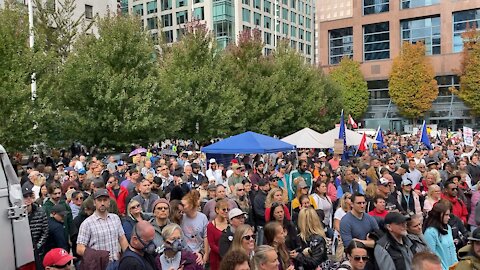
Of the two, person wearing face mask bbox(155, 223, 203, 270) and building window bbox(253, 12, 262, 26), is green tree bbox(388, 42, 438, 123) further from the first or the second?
person wearing face mask bbox(155, 223, 203, 270)

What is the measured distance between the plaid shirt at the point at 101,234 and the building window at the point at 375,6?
58.9 meters

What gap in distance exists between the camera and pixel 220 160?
18188mm

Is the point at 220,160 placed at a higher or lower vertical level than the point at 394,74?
lower

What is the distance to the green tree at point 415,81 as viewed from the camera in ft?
180

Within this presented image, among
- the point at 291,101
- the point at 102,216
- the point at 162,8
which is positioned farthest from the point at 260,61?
the point at 162,8

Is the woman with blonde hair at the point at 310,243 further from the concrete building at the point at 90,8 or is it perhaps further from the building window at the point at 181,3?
the building window at the point at 181,3

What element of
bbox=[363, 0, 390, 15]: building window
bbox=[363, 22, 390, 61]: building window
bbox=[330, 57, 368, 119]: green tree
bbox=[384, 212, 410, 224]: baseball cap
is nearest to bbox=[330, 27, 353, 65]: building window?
bbox=[363, 22, 390, 61]: building window

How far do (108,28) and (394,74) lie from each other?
4093 cm

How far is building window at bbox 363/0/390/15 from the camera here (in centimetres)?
6053

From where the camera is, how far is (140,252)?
4965 millimetres

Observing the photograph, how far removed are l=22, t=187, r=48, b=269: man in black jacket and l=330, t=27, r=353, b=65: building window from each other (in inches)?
2334

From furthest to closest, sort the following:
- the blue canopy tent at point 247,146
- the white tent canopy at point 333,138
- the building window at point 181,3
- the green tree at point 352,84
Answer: the building window at point 181,3 < the green tree at point 352,84 < the white tent canopy at point 333,138 < the blue canopy tent at point 247,146

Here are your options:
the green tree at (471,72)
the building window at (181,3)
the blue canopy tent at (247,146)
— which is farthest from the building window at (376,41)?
the blue canopy tent at (247,146)

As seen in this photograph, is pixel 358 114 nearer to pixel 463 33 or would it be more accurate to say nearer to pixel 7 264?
pixel 463 33
